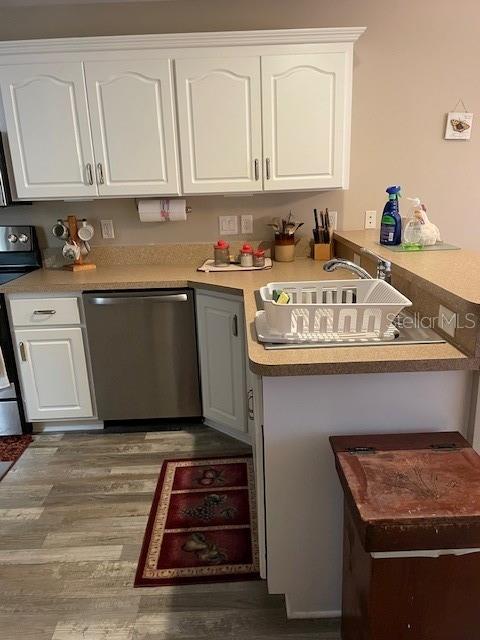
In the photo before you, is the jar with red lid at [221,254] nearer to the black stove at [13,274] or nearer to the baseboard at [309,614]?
the black stove at [13,274]

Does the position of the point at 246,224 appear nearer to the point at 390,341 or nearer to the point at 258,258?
the point at 258,258

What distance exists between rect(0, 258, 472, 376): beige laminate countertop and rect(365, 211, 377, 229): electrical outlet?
1.52 ft

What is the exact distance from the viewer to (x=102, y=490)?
2.18 m

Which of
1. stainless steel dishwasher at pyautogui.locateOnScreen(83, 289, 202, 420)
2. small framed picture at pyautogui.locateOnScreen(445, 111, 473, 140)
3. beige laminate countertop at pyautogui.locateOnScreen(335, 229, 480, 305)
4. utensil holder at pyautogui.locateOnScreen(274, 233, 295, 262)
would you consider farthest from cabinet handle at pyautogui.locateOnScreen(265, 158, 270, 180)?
small framed picture at pyautogui.locateOnScreen(445, 111, 473, 140)

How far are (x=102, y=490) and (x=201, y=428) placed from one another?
2.30 ft

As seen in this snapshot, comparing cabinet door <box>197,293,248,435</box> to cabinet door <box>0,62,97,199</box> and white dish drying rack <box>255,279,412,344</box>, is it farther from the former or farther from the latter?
cabinet door <box>0,62,97,199</box>

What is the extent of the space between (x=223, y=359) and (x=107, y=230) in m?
1.23

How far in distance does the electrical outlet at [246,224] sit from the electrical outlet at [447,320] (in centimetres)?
174

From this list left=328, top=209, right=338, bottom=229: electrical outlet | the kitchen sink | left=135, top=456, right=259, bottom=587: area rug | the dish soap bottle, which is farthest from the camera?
left=328, top=209, right=338, bottom=229: electrical outlet

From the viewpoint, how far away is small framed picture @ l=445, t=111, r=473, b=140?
110 inches

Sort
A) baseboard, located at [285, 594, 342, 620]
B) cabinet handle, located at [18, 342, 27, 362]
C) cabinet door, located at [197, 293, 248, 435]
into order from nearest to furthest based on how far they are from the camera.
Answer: baseboard, located at [285, 594, 342, 620] < cabinet door, located at [197, 293, 248, 435] < cabinet handle, located at [18, 342, 27, 362]

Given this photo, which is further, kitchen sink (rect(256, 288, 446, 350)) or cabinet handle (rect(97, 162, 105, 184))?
cabinet handle (rect(97, 162, 105, 184))

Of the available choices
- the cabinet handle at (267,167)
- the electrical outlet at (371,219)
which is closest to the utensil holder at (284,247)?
the cabinet handle at (267,167)

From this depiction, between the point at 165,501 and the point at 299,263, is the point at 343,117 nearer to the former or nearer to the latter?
the point at 299,263
